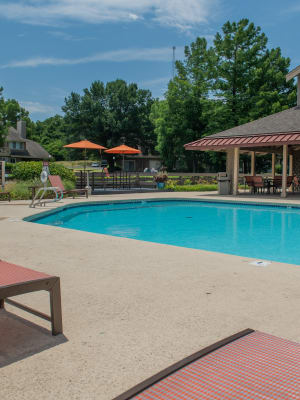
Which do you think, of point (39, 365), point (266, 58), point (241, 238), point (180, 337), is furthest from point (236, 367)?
point (266, 58)

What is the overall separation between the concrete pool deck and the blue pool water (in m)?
2.96

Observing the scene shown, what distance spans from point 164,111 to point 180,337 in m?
34.3

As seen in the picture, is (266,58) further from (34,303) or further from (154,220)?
(34,303)

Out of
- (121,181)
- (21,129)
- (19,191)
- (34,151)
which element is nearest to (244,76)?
(121,181)

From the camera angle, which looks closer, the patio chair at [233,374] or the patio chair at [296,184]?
the patio chair at [233,374]

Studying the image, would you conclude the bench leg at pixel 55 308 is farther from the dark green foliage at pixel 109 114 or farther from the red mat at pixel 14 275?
the dark green foliage at pixel 109 114

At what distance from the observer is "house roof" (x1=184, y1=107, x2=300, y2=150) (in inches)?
615

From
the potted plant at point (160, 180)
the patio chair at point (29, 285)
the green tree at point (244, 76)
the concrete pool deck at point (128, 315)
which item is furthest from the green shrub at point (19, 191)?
the green tree at point (244, 76)

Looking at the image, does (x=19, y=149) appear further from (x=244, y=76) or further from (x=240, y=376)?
(x=240, y=376)

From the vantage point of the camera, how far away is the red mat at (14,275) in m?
2.22

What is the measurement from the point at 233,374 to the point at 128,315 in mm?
1095

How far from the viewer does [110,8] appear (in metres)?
16.5

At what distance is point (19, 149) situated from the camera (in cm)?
4528

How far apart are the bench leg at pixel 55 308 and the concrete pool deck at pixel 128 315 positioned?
6cm
